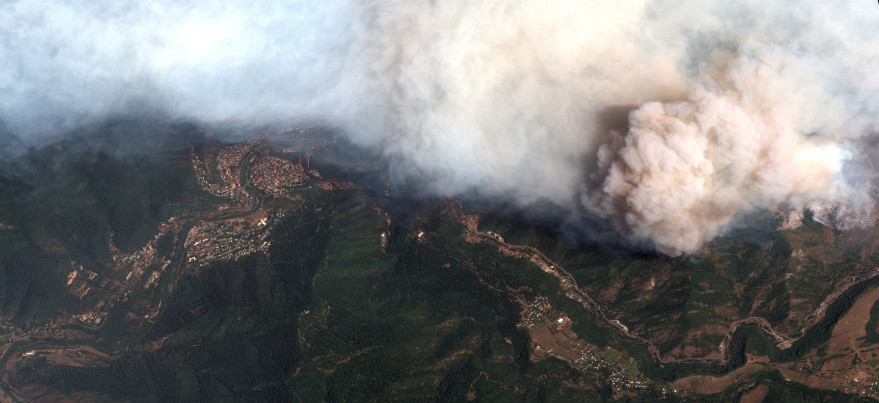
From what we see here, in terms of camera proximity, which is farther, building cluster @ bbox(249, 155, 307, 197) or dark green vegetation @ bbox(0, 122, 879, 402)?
building cluster @ bbox(249, 155, 307, 197)

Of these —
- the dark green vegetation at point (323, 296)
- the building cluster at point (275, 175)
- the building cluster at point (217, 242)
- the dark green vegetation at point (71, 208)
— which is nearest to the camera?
the dark green vegetation at point (323, 296)

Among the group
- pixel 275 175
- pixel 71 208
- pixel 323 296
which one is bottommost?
pixel 323 296

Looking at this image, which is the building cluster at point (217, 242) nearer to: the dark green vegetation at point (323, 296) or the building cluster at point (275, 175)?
the dark green vegetation at point (323, 296)

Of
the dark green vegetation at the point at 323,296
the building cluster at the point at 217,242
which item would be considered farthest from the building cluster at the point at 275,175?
the building cluster at the point at 217,242

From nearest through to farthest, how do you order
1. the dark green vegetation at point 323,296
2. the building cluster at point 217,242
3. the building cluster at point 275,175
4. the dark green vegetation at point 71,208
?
1. the dark green vegetation at point 323,296
2. the building cluster at point 217,242
3. the dark green vegetation at point 71,208
4. the building cluster at point 275,175

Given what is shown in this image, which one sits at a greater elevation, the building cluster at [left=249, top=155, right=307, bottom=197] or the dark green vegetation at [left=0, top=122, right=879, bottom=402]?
the building cluster at [left=249, top=155, right=307, bottom=197]

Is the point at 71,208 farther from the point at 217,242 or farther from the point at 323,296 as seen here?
the point at 323,296

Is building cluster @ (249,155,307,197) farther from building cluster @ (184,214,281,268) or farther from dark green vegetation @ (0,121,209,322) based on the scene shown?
dark green vegetation @ (0,121,209,322)

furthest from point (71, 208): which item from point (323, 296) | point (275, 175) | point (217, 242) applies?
point (323, 296)

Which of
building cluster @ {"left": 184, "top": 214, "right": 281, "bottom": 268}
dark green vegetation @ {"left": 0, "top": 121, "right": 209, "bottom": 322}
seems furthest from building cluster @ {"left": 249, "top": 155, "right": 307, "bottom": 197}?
dark green vegetation @ {"left": 0, "top": 121, "right": 209, "bottom": 322}

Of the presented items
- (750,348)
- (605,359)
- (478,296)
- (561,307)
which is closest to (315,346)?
(478,296)

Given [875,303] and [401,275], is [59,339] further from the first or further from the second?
[875,303]
